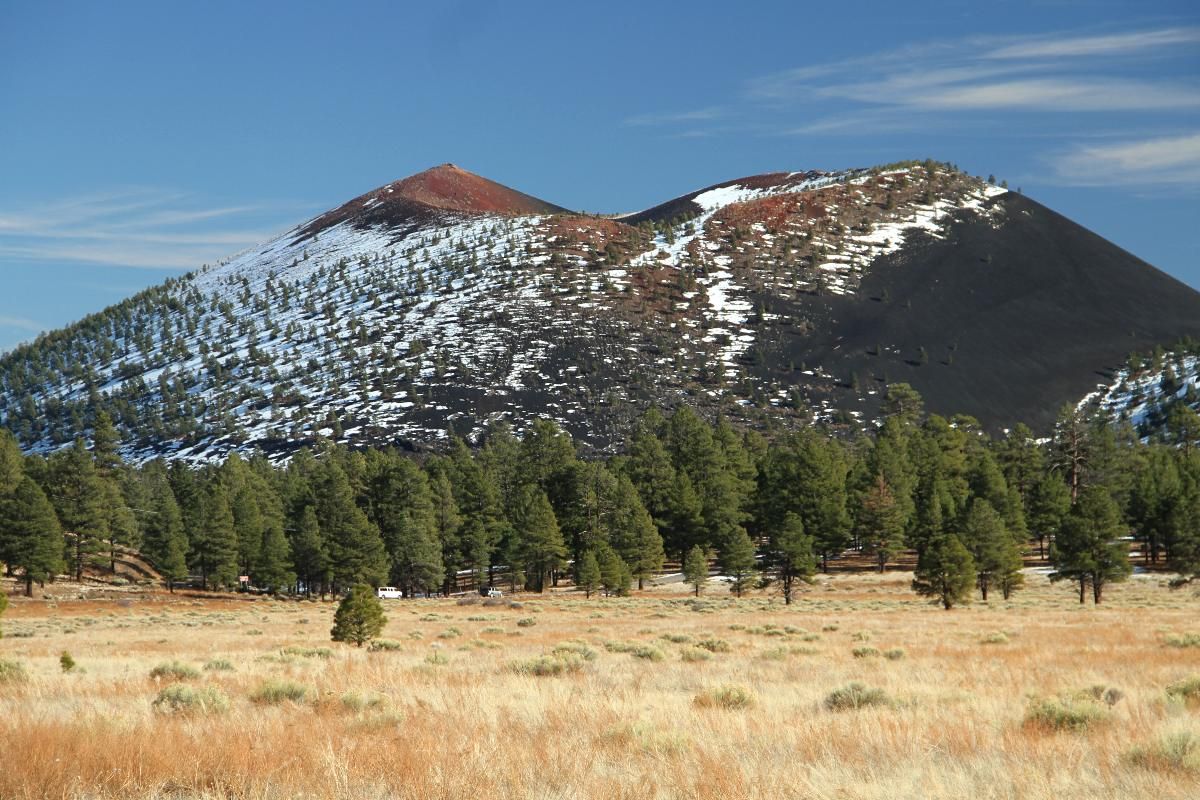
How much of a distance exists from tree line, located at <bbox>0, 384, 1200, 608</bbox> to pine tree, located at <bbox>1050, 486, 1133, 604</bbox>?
543 centimetres

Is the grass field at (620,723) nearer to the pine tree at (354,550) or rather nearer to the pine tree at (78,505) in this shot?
the pine tree at (354,550)

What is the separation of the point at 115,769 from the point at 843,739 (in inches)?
267

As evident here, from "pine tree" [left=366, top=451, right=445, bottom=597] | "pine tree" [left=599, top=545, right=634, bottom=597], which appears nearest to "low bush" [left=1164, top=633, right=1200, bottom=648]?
"pine tree" [left=599, top=545, right=634, bottom=597]

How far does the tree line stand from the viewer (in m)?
75.5

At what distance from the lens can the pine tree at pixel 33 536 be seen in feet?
238

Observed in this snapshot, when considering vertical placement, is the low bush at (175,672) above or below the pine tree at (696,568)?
above

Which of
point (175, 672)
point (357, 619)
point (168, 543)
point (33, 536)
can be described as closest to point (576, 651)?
point (357, 619)

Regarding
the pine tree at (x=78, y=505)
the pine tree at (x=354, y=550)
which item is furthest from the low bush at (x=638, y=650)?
the pine tree at (x=78, y=505)

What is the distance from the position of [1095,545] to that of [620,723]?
54053 millimetres

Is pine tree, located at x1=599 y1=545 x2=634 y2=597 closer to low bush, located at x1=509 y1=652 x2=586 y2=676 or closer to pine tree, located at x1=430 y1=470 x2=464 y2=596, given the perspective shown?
pine tree, located at x1=430 y1=470 x2=464 y2=596

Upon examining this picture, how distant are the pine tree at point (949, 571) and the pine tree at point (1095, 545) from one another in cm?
657

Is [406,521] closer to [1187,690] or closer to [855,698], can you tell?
[855,698]

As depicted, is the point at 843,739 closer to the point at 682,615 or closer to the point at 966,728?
the point at 966,728

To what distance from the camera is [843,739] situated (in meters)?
10.8
